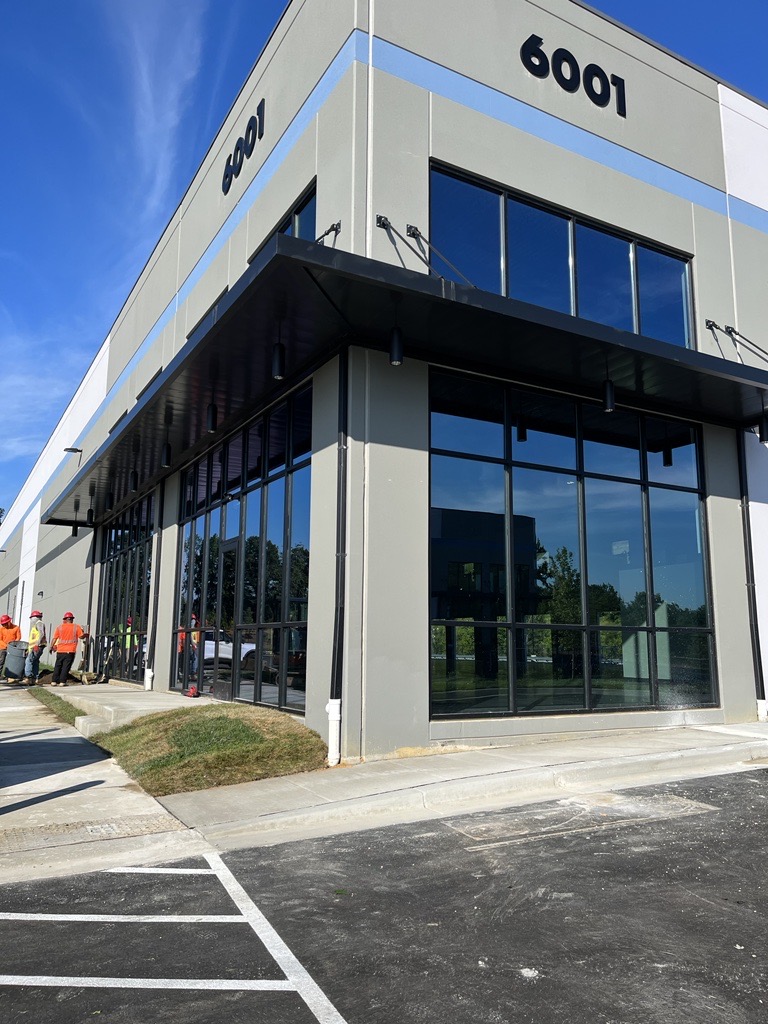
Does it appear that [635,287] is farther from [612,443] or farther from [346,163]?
[346,163]

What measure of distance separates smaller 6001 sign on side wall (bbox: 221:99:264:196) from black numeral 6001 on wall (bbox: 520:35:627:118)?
4.67 metres

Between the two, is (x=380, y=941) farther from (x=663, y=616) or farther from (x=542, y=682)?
(x=663, y=616)

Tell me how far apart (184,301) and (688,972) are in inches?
652

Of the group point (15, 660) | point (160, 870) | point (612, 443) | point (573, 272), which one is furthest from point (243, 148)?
point (15, 660)

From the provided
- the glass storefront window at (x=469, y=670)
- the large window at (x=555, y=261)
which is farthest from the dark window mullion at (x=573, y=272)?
the glass storefront window at (x=469, y=670)

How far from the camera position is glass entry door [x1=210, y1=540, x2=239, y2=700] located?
14.1 metres

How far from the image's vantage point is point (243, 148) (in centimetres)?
1496

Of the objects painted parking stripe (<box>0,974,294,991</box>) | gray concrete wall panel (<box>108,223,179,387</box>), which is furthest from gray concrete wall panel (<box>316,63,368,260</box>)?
gray concrete wall panel (<box>108,223,179,387</box>)

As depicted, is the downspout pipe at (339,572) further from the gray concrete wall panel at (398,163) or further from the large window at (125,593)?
the large window at (125,593)

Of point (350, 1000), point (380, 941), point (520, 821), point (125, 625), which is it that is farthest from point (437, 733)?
point (125, 625)

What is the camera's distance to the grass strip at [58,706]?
14.5 m

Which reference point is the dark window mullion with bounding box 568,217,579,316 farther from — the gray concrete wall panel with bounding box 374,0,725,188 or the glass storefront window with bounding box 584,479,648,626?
the glass storefront window with bounding box 584,479,648,626

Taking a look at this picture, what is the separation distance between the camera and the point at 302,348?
35.8 ft

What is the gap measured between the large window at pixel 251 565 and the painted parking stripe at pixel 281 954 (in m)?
5.53
